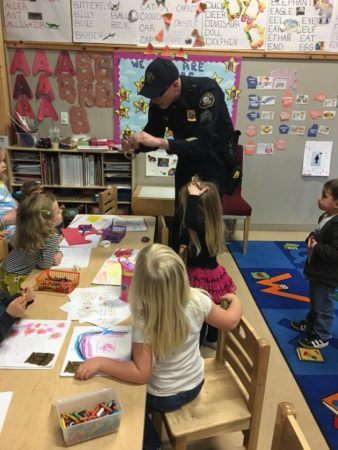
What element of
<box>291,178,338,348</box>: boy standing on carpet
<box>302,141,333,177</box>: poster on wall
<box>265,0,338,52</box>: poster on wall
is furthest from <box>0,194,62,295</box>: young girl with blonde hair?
<box>302,141,333,177</box>: poster on wall

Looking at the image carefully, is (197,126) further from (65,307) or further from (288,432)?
(288,432)

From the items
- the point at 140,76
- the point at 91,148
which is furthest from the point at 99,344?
the point at 140,76

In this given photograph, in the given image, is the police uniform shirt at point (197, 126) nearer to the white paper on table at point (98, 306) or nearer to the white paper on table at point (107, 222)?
the white paper on table at point (107, 222)

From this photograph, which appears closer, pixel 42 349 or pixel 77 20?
pixel 42 349

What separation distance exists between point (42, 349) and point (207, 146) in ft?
4.90

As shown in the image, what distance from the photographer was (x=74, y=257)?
196 cm

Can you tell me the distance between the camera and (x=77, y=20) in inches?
142

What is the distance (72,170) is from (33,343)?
2.77 m

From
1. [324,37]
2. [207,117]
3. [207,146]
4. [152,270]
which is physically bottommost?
[152,270]

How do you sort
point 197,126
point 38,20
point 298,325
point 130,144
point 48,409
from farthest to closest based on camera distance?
point 38,20
point 298,325
point 130,144
point 197,126
point 48,409

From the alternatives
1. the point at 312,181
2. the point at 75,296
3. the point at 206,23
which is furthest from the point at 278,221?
the point at 75,296

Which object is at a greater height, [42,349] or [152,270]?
[152,270]

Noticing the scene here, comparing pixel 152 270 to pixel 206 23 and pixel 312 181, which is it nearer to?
pixel 206 23

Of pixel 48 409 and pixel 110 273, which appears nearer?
pixel 48 409
